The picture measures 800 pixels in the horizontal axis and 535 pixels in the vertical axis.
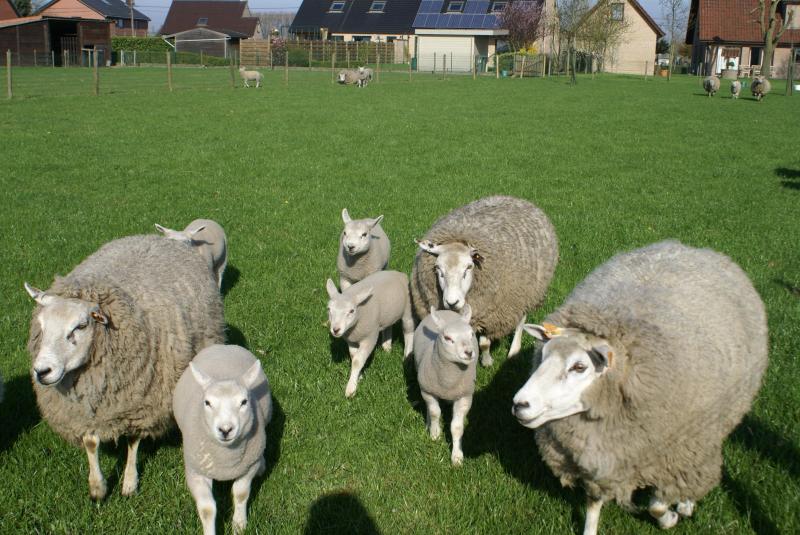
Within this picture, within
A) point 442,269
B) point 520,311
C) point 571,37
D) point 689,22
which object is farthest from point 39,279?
point 689,22

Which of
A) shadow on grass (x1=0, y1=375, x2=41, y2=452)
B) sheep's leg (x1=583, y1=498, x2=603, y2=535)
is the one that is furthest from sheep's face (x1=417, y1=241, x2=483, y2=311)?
shadow on grass (x1=0, y1=375, x2=41, y2=452)

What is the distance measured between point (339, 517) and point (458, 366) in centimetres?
109

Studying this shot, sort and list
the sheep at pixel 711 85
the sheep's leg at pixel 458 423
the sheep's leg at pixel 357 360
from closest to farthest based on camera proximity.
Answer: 1. the sheep's leg at pixel 458 423
2. the sheep's leg at pixel 357 360
3. the sheep at pixel 711 85

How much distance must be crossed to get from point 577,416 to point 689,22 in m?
75.5

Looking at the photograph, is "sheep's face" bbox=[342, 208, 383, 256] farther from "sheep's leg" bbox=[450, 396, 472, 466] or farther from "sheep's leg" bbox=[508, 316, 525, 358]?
"sheep's leg" bbox=[450, 396, 472, 466]

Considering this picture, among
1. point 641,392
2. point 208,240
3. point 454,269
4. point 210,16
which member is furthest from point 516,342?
point 210,16

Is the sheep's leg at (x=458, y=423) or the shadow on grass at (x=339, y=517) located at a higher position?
the sheep's leg at (x=458, y=423)

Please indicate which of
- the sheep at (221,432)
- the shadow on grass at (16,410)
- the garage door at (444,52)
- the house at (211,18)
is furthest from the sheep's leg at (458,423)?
the house at (211,18)

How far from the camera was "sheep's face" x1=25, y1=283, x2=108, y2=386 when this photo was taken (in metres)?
3.47

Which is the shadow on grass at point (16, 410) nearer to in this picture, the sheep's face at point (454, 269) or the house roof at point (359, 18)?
the sheep's face at point (454, 269)

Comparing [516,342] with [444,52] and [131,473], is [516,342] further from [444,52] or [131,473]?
[444,52]

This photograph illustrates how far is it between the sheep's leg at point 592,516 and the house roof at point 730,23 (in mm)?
61719

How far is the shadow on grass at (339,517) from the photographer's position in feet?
11.8

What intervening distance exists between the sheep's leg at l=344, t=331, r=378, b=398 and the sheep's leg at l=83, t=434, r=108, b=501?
5.57 ft
